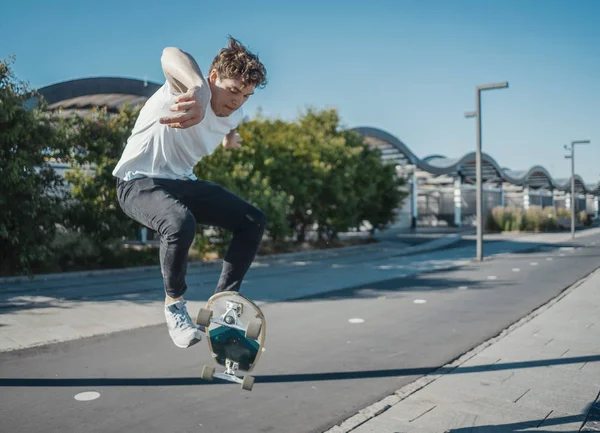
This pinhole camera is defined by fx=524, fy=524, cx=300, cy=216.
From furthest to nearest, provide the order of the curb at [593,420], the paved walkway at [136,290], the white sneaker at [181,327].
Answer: the paved walkway at [136,290] → the curb at [593,420] → the white sneaker at [181,327]

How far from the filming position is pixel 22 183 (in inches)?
425

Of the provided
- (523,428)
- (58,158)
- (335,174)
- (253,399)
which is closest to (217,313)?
(253,399)

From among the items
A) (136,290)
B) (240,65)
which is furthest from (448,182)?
(240,65)

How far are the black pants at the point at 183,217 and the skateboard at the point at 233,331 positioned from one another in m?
0.20

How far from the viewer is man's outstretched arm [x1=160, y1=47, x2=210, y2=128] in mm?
2527

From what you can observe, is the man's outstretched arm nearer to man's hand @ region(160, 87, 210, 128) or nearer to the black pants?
man's hand @ region(160, 87, 210, 128)

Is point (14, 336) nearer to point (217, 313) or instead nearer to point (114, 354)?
point (114, 354)

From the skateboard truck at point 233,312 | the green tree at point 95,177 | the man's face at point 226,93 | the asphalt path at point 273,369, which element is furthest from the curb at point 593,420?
the green tree at point 95,177

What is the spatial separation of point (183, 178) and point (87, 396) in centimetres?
237

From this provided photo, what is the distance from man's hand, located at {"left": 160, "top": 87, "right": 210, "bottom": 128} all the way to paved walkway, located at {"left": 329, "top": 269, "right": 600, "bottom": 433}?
2588 mm

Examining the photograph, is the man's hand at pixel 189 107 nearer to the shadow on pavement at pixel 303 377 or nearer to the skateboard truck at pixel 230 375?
the skateboard truck at pixel 230 375

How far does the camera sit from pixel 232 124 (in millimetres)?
3354

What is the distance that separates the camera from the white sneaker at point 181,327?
2990mm

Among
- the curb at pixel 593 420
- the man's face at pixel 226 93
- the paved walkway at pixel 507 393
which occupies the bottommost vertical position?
the paved walkway at pixel 507 393
